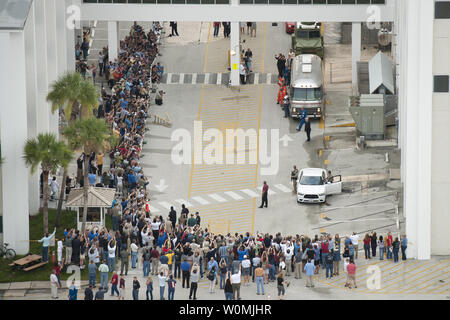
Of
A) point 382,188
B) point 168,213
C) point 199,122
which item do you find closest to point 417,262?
point 382,188

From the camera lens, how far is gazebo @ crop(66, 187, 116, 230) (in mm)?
64500

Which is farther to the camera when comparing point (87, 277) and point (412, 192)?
point (412, 192)

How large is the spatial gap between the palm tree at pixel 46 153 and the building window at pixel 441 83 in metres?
17.7

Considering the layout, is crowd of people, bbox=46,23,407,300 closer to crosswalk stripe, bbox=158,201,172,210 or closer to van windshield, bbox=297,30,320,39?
crosswalk stripe, bbox=158,201,172,210

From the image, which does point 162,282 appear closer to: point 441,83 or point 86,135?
point 86,135

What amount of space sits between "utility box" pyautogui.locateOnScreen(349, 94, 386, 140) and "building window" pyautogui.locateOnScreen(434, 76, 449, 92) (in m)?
13.2

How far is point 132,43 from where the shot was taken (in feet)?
287

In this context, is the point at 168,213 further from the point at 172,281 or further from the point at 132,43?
the point at 132,43

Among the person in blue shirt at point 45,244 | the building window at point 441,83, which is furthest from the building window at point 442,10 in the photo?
the person in blue shirt at point 45,244

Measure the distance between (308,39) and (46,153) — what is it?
29.4 meters

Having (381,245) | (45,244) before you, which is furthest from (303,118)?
(45,244)

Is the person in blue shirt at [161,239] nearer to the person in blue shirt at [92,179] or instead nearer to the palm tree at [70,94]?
the palm tree at [70,94]

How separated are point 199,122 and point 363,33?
56.2ft

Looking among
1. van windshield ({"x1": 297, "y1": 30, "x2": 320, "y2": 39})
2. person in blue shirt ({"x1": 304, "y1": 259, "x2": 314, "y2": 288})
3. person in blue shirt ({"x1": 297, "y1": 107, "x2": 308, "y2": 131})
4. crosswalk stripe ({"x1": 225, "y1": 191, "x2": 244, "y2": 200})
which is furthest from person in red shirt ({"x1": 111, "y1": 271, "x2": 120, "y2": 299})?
van windshield ({"x1": 297, "y1": 30, "x2": 320, "y2": 39})
